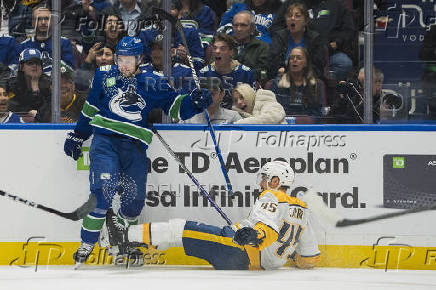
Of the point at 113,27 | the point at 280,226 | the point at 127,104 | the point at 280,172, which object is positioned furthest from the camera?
the point at 113,27

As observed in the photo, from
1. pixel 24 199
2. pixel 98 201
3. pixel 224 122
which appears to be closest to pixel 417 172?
pixel 224 122

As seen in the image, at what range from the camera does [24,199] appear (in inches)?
223

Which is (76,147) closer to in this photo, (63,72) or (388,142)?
(63,72)

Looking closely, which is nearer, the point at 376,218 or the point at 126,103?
the point at 126,103

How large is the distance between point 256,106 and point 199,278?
134 centimetres

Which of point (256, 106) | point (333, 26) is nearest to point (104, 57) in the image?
point (256, 106)

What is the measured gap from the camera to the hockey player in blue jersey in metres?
5.41

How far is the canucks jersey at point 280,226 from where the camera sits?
5078 mm

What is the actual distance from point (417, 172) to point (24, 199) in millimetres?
2521

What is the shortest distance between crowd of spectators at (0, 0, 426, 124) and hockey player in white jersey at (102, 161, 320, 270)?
521mm

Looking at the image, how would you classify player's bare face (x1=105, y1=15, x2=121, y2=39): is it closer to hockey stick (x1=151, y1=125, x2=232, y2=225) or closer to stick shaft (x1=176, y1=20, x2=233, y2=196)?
stick shaft (x1=176, y1=20, x2=233, y2=196)

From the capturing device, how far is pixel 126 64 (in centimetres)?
549

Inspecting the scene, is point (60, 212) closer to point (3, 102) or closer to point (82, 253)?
point (82, 253)

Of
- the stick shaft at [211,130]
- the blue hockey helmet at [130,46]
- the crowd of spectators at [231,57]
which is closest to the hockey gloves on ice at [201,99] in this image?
the stick shaft at [211,130]
